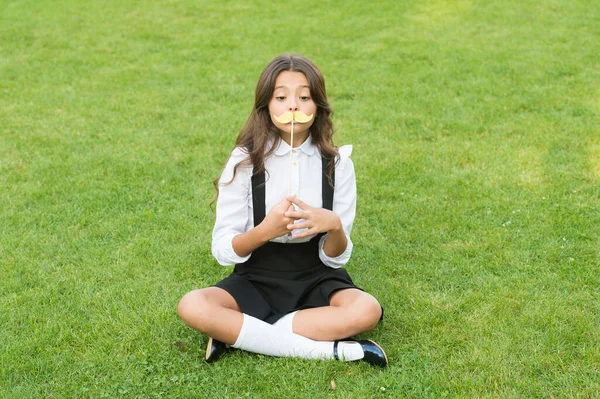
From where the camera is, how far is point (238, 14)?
322 inches

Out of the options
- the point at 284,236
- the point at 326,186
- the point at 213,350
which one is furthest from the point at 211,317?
the point at 326,186

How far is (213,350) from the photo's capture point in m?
2.75

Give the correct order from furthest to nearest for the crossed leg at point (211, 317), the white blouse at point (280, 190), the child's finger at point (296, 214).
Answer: the white blouse at point (280, 190), the crossed leg at point (211, 317), the child's finger at point (296, 214)

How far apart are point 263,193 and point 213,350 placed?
25.5 inches

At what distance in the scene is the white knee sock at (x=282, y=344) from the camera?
8.98ft

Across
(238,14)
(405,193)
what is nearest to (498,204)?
(405,193)

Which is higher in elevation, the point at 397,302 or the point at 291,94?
the point at 291,94

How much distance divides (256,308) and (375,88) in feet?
11.4

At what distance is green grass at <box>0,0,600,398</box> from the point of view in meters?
2.74

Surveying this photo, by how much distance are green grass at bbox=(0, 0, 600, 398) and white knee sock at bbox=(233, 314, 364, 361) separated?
2.3 inches

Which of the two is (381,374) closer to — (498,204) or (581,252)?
(581,252)

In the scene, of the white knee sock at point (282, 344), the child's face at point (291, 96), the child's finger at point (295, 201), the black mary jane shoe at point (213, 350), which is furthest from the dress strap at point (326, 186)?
the black mary jane shoe at point (213, 350)

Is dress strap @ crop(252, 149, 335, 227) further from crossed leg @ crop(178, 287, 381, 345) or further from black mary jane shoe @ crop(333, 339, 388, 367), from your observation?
black mary jane shoe @ crop(333, 339, 388, 367)

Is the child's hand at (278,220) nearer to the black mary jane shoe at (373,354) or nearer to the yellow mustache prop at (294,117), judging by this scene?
the yellow mustache prop at (294,117)
